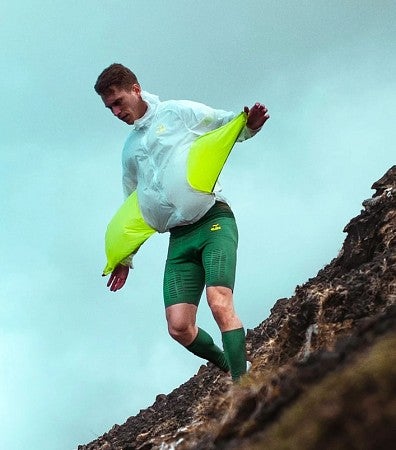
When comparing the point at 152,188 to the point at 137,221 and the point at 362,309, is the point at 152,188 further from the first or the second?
the point at 362,309

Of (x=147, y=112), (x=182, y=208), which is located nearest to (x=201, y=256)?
(x=182, y=208)

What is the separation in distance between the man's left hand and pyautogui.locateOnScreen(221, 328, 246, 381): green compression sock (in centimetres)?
181

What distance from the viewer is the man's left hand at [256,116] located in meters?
8.52

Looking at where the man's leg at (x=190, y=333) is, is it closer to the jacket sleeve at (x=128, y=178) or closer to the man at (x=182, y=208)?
the man at (x=182, y=208)

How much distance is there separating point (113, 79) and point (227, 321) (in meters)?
2.29

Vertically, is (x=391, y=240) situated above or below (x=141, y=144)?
below

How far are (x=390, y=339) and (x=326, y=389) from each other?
1.15ft

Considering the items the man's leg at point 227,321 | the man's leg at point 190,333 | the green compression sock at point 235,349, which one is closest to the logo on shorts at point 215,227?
the man's leg at point 227,321

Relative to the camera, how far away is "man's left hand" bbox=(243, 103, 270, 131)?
8.52 metres

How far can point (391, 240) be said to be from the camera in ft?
36.5

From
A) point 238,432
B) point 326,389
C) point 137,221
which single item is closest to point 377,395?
point 326,389

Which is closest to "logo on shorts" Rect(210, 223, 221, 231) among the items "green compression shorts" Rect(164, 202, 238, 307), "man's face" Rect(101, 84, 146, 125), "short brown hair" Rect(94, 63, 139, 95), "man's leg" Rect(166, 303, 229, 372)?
"green compression shorts" Rect(164, 202, 238, 307)

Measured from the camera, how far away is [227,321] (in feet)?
26.7

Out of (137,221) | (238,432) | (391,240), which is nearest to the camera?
(238,432)
